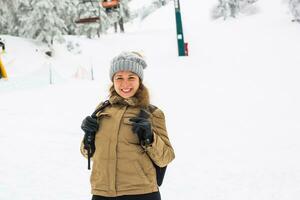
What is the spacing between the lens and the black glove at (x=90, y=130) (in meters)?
3.02

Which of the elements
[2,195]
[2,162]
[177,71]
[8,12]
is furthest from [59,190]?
[8,12]

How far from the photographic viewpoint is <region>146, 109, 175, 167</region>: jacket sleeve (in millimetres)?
2967

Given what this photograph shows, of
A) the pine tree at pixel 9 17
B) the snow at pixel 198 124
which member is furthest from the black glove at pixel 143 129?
the pine tree at pixel 9 17

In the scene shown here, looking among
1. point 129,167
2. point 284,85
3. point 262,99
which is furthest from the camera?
point 284,85

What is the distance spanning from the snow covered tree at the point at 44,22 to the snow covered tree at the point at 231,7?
23488 millimetres

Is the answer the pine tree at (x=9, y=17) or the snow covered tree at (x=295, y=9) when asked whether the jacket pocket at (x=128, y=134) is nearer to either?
the pine tree at (x=9, y=17)

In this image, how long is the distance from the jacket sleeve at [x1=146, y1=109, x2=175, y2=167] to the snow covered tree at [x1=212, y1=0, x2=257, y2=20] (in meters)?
47.0

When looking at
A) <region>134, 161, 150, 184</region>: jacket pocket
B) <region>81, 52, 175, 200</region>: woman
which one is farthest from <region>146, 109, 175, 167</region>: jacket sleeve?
<region>134, 161, 150, 184</region>: jacket pocket

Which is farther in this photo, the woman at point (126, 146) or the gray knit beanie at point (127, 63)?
the gray knit beanie at point (127, 63)

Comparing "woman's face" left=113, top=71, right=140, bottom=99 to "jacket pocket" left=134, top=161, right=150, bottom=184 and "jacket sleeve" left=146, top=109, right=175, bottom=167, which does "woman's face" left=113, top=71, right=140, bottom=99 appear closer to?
"jacket sleeve" left=146, top=109, right=175, bottom=167

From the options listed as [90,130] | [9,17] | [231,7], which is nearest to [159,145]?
[90,130]

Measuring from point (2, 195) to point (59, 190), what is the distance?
0.75 metres

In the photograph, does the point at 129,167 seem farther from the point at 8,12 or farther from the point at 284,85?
the point at 8,12

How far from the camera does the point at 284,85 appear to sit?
14.1 metres
